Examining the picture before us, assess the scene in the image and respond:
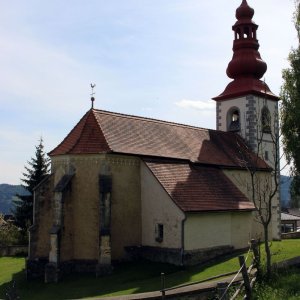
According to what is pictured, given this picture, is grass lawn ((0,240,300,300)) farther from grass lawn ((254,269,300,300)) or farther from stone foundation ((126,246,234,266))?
grass lawn ((254,269,300,300))

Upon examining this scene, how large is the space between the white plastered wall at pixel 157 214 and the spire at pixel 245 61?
1211 centimetres

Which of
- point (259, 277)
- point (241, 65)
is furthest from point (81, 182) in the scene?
point (241, 65)

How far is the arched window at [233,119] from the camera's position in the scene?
111ft

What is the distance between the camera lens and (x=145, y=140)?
84.7ft

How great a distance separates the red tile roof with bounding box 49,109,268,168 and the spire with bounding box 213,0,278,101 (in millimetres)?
4508

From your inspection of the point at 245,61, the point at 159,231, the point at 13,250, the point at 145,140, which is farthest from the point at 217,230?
the point at 13,250

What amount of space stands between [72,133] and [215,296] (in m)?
14.7

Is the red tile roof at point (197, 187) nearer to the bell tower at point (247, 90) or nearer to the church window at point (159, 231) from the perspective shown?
the church window at point (159, 231)

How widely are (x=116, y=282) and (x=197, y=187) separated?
7188 millimetres

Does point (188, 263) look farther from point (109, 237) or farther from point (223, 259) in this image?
point (109, 237)

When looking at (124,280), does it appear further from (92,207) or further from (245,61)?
(245,61)

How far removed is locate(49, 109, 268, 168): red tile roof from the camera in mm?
24078

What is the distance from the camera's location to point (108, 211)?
22.9 m

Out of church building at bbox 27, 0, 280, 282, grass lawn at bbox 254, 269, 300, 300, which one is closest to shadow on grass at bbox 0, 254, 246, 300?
church building at bbox 27, 0, 280, 282
